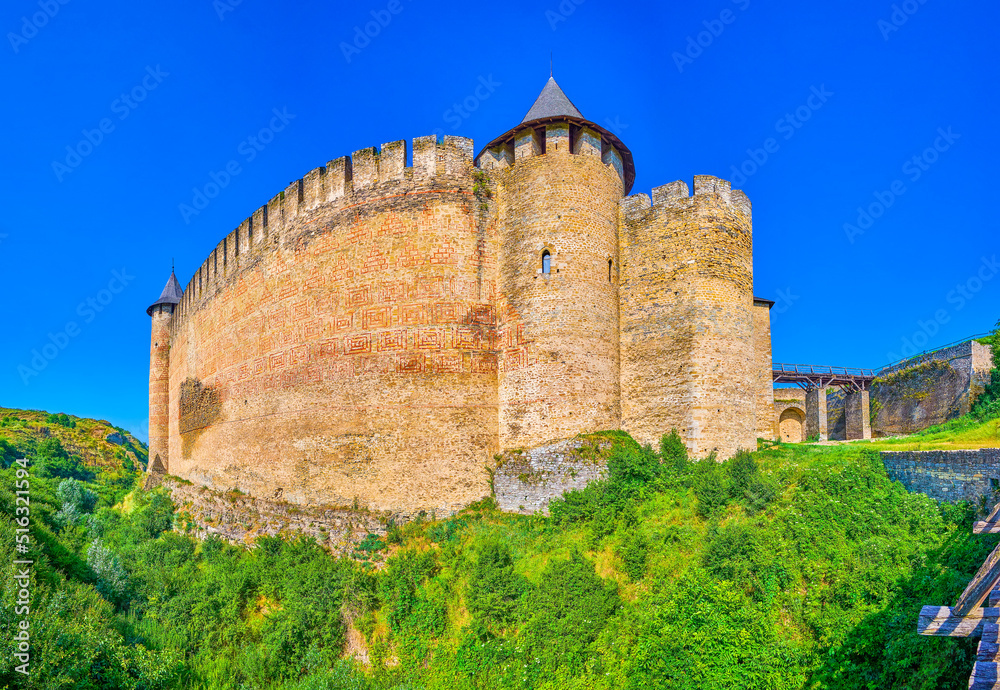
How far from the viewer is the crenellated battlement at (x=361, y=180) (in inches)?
688

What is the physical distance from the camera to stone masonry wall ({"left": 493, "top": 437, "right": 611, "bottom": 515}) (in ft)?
49.0

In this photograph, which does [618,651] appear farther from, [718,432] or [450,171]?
[450,171]

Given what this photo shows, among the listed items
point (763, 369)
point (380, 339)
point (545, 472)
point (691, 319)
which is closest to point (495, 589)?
point (545, 472)

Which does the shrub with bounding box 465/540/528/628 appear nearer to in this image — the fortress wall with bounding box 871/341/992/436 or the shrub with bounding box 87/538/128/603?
the shrub with bounding box 87/538/128/603

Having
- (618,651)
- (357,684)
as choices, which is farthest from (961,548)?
(357,684)

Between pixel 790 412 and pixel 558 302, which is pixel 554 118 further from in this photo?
pixel 790 412

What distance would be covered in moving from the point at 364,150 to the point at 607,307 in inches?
337

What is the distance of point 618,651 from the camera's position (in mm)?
10922

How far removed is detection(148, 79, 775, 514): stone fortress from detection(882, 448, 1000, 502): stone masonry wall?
399cm

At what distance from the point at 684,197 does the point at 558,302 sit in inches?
176

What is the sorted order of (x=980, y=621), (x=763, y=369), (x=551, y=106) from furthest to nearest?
1. (x=763, y=369)
2. (x=551, y=106)
3. (x=980, y=621)

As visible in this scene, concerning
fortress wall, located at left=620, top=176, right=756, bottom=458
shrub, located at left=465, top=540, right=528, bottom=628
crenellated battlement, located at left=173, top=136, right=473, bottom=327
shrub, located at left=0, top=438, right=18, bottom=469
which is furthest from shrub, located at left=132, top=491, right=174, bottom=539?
fortress wall, located at left=620, top=176, right=756, bottom=458

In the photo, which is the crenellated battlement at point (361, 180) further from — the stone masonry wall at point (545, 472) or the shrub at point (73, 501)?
the shrub at point (73, 501)

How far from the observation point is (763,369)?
20891 mm
